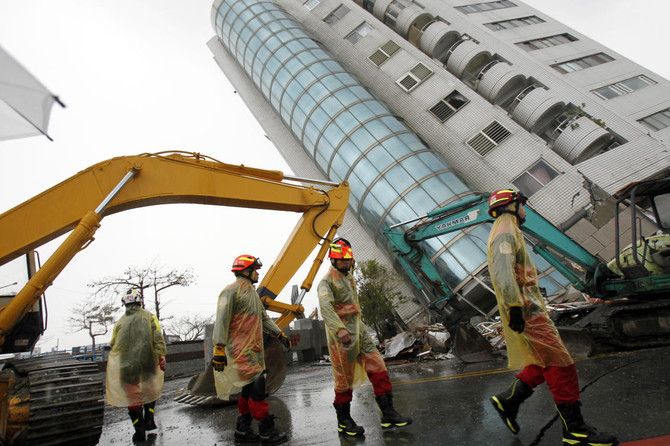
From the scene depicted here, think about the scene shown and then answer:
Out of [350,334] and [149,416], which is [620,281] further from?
[149,416]

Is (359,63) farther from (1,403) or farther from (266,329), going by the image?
(1,403)

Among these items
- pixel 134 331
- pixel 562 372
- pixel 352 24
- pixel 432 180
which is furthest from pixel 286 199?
pixel 352 24

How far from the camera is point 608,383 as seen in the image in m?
4.02

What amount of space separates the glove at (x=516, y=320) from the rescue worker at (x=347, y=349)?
1.30 m

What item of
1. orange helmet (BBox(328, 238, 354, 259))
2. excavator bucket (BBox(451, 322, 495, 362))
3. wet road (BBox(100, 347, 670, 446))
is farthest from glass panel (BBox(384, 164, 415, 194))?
orange helmet (BBox(328, 238, 354, 259))

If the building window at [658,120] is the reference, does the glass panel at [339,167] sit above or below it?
above

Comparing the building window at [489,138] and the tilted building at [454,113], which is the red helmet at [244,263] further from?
the building window at [489,138]

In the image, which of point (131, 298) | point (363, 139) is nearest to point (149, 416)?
point (131, 298)

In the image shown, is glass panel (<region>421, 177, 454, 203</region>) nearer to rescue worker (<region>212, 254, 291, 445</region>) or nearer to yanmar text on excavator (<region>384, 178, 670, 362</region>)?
yanmar text on excavator (<region>384, 178, 670, 362</region>)

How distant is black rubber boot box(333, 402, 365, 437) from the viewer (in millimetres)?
3348

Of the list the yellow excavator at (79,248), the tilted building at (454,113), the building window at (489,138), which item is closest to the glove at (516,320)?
the yellow excavator at (79,248)

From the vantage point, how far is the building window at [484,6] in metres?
24.5

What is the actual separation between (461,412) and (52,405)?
382 centimetres

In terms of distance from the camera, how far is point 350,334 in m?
3.84
